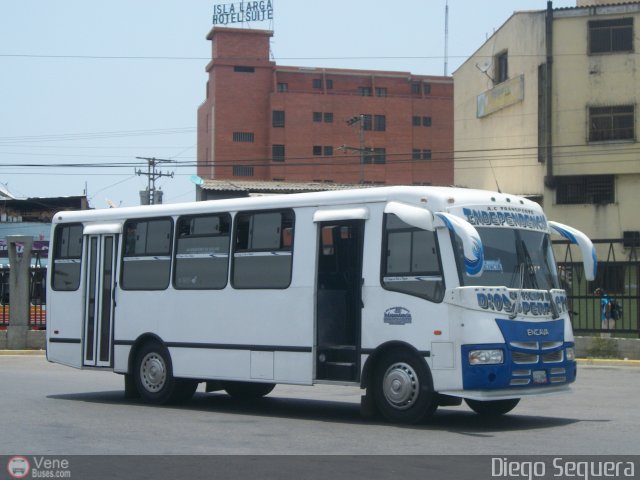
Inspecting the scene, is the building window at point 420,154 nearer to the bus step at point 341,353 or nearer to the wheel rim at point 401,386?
the bus step at point 341,353

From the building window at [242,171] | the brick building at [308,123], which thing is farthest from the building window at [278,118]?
the building window at [242,171]

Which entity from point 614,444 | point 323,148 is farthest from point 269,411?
point 323,148

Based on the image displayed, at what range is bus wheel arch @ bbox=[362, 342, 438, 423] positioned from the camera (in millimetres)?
11969

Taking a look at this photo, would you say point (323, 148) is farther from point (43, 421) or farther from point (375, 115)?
point (43, 421)

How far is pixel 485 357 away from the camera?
1166cm

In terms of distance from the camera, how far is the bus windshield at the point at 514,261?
39.6ft

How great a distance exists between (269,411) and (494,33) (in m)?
40.1

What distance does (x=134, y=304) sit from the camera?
15.7 metres

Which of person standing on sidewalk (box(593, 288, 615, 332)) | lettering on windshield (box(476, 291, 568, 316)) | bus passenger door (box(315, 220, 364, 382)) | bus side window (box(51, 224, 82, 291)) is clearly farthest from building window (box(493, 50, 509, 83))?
lettering on windshield (box(476, 291, 568, 316))

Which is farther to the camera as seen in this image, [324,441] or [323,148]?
[323,148]

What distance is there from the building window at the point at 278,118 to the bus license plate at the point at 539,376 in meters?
80.4

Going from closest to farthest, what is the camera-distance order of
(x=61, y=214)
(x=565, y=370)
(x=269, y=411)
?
(x=565, y=370) → (x=269, y=411) → (x=61, y=214)

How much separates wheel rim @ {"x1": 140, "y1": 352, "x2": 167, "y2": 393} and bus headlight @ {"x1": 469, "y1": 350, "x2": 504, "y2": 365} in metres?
5.37

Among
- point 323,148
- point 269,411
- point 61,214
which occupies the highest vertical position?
point 323,148
